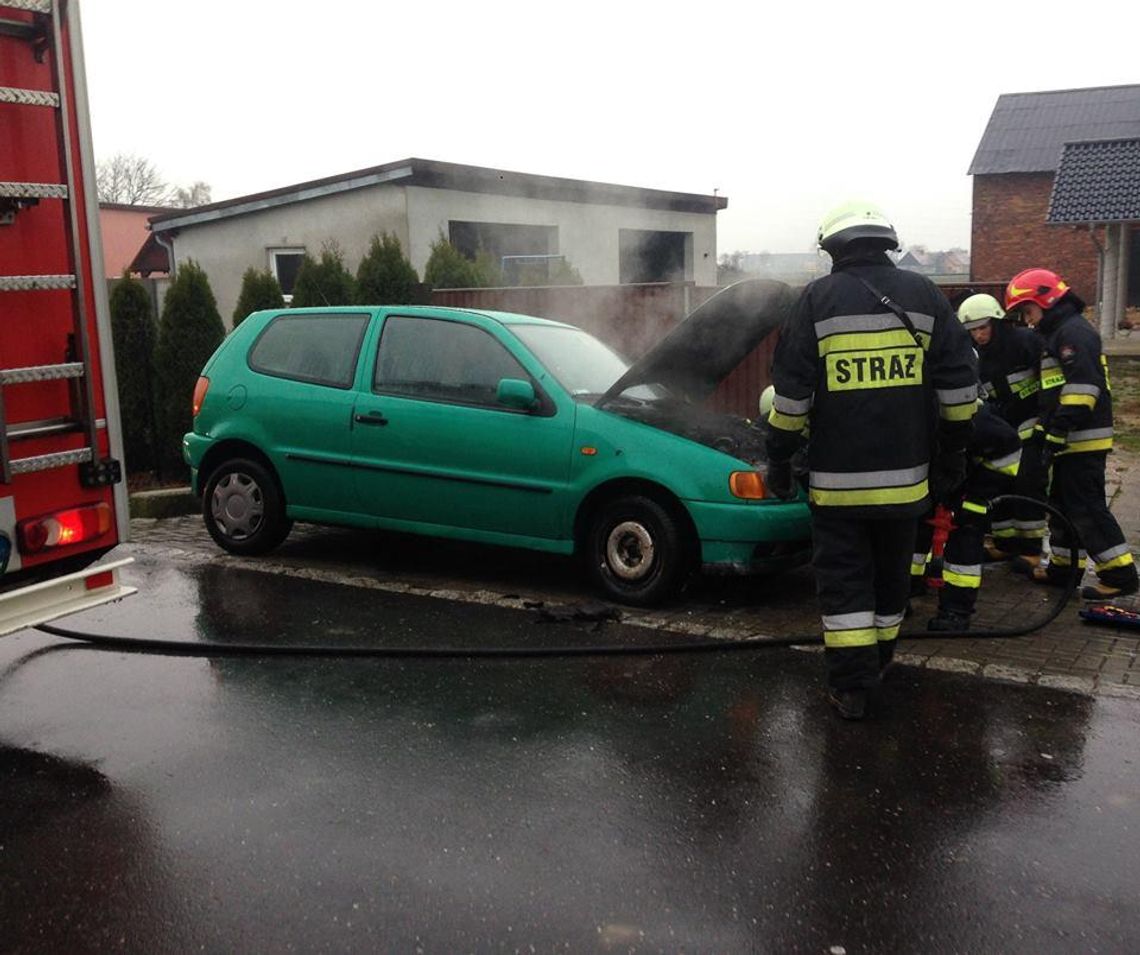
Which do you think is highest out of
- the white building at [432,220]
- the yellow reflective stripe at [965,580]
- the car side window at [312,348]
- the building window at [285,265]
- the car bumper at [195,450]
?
the white building at [432,220]

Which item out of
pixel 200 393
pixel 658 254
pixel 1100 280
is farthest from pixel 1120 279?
pixel 200 393

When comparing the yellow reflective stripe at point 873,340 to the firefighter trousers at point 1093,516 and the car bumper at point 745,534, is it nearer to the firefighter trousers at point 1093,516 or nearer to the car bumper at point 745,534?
the car bumper at point 745,534

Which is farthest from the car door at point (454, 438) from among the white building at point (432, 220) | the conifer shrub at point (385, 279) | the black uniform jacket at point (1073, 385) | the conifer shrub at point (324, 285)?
the white building at point (432, 220)

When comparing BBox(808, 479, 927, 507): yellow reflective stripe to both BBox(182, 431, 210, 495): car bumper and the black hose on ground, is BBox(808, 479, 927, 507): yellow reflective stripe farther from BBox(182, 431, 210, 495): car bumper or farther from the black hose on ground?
BBox(182, 431, 210, 495): car bumper

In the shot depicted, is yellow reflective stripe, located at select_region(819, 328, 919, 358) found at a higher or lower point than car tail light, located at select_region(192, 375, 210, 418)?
higher

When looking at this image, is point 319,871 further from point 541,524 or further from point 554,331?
point 554,331

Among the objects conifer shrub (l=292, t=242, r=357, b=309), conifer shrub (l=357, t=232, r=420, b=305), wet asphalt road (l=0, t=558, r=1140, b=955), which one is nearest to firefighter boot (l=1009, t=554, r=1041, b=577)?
wet asphalt road (l=0, t=558, r=1140, b=955)

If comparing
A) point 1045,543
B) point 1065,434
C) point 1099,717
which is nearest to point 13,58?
point 1099,717

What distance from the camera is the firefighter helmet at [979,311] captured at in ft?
21.1

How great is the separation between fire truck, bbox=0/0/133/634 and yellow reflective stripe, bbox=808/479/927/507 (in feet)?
9.15

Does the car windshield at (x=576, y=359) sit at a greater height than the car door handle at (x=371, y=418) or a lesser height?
greater

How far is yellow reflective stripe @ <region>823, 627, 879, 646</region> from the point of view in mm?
4227

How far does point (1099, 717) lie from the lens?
433 centimetres

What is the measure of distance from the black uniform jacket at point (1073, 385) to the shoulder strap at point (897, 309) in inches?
89.4
